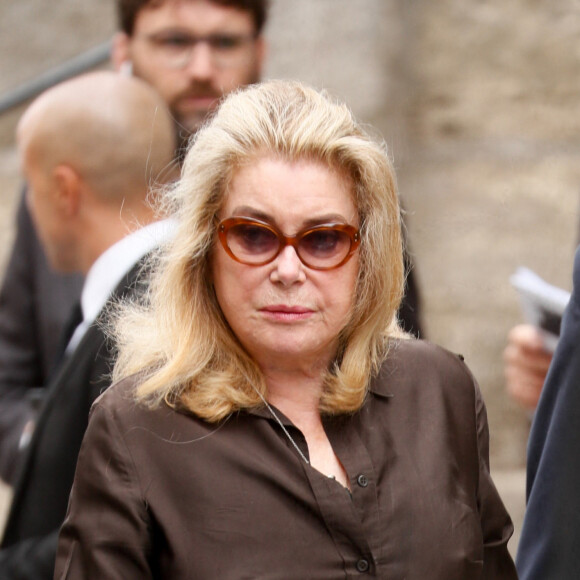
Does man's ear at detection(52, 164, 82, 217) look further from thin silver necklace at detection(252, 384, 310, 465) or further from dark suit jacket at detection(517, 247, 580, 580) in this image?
dark suit jacket at detection(517, 247, 580, 580)

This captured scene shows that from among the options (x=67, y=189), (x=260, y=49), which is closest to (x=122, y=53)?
(x=260, y=49)

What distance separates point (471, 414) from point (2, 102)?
403 centimetres

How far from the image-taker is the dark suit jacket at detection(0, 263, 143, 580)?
230cm

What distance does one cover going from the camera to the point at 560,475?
1.85m

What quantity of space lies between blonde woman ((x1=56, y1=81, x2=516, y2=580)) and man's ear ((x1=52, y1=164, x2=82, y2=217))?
846 mm

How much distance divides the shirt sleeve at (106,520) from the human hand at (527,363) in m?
1.11

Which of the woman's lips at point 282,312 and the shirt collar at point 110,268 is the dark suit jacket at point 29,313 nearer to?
the shirt collar at point 110,268

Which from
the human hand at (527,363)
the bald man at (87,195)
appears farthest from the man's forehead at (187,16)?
the human hand at (527,363)

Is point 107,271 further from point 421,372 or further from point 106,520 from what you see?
point 106,520

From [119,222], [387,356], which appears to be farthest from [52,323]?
[387,356]

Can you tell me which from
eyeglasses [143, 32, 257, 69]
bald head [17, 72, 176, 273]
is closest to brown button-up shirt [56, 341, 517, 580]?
bald head [17, 72, 176, 273]

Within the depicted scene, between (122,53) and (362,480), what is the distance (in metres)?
2.19

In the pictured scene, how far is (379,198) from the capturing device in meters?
1.82

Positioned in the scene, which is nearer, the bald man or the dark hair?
the bald man
